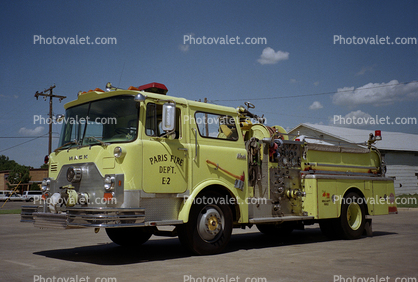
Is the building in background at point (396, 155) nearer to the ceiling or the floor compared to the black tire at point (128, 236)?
nearer to the ceiling

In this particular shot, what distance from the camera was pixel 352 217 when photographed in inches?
409

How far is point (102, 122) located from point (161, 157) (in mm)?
1226

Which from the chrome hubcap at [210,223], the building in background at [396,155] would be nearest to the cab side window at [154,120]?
the chrome hubcap at [210,223]

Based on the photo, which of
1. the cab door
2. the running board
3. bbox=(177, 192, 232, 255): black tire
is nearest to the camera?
the cab door

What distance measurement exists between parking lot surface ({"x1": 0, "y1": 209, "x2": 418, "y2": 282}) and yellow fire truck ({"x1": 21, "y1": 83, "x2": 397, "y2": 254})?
575 mm

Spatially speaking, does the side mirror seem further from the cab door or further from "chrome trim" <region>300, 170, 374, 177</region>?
"chrome trim" <region>300, 170, 374, 177</region>

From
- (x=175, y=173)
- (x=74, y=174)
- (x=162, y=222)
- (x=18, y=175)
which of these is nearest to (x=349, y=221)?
(x=175, y=173)

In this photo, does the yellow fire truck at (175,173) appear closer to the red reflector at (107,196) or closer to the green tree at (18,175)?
the red reflector at (107,196)

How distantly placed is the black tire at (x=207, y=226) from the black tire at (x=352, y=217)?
3.47 meters

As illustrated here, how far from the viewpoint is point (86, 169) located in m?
6.97

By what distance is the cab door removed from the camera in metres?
6.89

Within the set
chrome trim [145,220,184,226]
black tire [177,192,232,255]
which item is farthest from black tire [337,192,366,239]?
chrome trim [145,220,184,226]

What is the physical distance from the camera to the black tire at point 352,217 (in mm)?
9953

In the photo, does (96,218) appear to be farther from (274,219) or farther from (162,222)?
(274,219)
